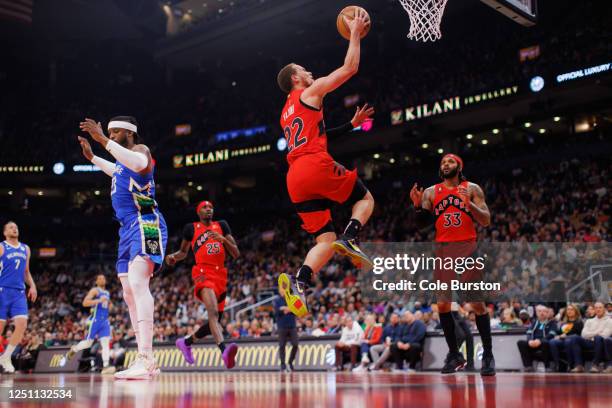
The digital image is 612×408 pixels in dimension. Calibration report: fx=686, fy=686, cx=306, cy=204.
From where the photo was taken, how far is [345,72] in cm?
605

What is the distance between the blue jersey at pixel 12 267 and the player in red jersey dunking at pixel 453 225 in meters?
6.45

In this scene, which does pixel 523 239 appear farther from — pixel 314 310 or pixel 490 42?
pixel 490 42

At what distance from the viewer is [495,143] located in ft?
97.3

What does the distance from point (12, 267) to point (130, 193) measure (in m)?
4.89

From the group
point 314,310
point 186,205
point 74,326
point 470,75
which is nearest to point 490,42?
point 470,75

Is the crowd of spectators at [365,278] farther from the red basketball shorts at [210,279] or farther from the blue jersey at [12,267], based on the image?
the blue jersey at [12,267]

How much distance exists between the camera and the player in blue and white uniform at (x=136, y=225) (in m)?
6.62

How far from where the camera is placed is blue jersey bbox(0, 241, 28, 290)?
10672 millimetres

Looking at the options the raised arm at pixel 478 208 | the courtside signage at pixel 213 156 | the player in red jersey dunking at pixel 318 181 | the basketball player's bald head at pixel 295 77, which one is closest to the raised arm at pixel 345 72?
the player in red jersey dunking at pixel 318 181

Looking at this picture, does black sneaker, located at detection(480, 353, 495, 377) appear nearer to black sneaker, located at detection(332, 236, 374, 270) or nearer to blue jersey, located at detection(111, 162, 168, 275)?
black sneaker, located at detection(332, 236, 374, 270)

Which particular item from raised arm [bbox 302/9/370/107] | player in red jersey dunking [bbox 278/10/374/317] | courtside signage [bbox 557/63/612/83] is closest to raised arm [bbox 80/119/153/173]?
player in red jersey dunking [bbox 278/10/374/317]

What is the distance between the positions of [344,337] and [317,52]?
25.4 metres

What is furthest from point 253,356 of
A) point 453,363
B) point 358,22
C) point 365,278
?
point 358,22

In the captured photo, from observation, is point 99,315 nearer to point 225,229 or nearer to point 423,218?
point 225,229
